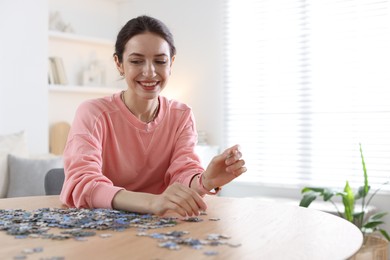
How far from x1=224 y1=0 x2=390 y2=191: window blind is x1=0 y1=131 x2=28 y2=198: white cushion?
1.82m

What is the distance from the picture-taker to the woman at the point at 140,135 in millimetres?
1812

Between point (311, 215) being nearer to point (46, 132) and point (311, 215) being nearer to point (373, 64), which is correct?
point (373, 64)

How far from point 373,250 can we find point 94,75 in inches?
124

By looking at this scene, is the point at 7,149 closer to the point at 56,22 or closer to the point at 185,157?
the point at 56,22

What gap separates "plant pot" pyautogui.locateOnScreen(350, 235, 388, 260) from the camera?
3584 millimetres

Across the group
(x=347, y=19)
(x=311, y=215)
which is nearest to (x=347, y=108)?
(x=347, y=19)

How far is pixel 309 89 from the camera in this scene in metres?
4.54

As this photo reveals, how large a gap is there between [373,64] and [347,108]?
394 millimetres

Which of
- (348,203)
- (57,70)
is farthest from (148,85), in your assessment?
(57,70)

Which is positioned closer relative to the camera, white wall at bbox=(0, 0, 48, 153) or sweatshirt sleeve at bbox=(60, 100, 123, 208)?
sweatshirt sleeve at bbox=(60, 100, 123, 208)

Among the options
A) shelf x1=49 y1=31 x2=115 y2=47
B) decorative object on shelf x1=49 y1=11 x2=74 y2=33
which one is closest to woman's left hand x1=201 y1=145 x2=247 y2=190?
shelf x1=49 y1=31 x2=115 y2=47

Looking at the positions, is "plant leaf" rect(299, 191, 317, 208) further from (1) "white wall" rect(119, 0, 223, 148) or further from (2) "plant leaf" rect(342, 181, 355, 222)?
(1) "white wall" rect(119, 0, 223, 148)

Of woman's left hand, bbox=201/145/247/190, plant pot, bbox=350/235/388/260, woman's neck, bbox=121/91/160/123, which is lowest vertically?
plant pot, bbox=350/235/388/260

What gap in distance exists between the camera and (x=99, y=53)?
5617mm
